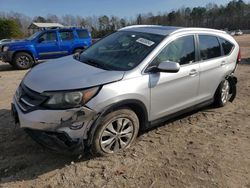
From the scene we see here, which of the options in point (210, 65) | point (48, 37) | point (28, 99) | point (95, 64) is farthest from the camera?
point (48, 37)

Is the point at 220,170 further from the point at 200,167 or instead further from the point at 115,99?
the point at 115,99

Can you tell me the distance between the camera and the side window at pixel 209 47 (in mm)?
4925

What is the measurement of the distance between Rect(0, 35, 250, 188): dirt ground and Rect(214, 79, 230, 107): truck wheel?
0.78m

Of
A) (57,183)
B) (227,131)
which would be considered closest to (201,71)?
(227,131)

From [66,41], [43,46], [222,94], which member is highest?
[66,41]

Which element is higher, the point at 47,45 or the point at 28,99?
the point at 28,99

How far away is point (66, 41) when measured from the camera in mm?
12898

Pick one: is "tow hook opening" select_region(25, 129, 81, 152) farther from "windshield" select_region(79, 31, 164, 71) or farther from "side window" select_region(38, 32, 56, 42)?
"side window" select_region(38, 32, 56, 42)

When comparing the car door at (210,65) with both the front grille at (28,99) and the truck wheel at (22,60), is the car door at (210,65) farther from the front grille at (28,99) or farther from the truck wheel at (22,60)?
the truck wheel at (22,60)

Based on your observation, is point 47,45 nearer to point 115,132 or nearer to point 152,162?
point 115,132

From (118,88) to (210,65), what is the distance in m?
2.16

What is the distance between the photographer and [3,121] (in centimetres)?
504

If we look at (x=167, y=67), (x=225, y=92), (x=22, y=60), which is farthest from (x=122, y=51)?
(x=22, y=60)

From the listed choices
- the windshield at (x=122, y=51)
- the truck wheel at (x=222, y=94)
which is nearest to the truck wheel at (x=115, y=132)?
the windshield at (x=122, y=51)
